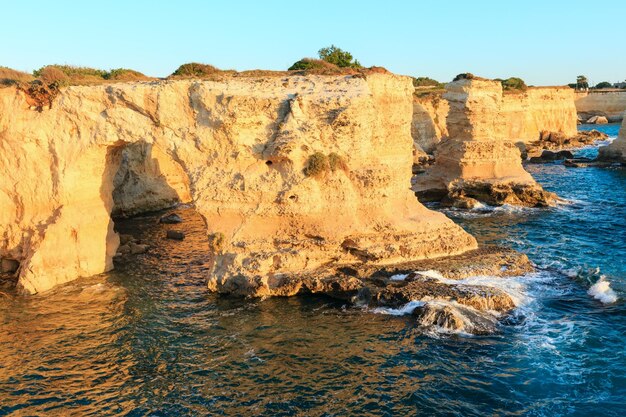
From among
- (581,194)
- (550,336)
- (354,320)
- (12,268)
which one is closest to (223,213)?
(354,320)

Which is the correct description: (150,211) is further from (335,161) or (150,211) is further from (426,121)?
(426,121)

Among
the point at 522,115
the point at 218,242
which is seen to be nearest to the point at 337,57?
the point at 218,242

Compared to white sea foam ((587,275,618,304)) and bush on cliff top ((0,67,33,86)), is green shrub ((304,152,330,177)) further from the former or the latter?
bush on cliff top ((0,67,33,86))

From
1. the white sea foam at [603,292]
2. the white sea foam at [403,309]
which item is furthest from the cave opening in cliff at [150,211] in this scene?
the white sea foam at [603,292]

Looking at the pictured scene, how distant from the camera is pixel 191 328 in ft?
57.1

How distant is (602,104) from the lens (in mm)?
119875

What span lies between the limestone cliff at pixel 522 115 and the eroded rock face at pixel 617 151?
35.7 feet

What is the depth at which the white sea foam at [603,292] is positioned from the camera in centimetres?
1889

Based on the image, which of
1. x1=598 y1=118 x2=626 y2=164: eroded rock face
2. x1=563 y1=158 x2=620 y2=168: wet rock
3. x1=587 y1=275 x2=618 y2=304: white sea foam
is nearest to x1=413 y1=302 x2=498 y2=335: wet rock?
x1=587 y1=275 x2=618 y2=304: white sea foam

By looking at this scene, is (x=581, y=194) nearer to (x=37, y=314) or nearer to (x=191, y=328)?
(x=191, y=328)

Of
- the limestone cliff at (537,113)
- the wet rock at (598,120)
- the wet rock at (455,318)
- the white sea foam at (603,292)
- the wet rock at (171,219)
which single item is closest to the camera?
the wet rock at (455,318)

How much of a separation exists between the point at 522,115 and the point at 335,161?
199 ft

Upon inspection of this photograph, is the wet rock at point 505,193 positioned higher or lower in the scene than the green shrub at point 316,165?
lower

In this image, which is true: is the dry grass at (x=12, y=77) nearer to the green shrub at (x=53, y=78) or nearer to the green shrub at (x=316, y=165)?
the green shrub at (x=53, y=78)
